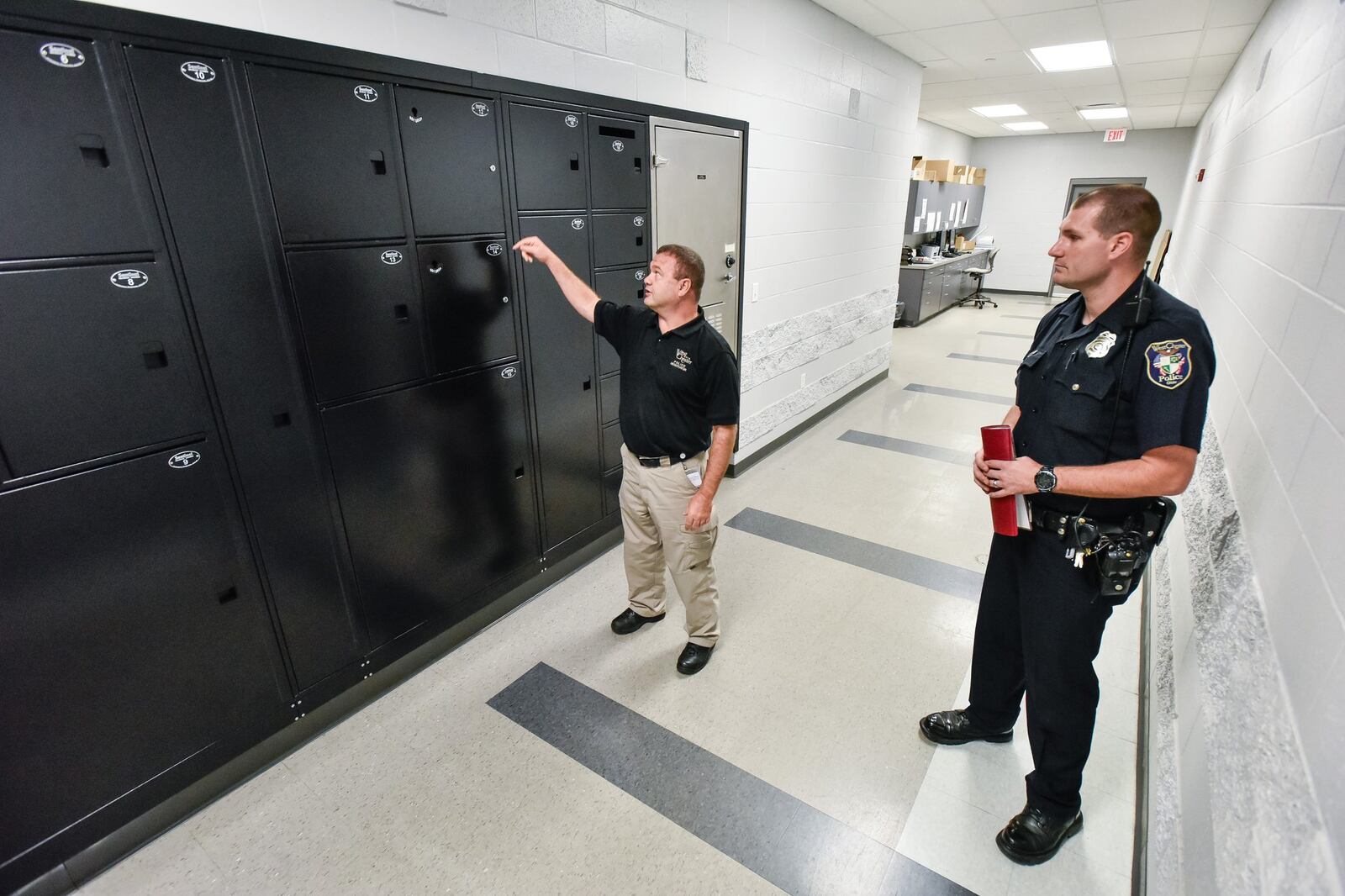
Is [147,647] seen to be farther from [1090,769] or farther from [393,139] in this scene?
[1090,769]

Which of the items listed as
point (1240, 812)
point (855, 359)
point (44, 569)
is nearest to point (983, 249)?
point (855, 359)

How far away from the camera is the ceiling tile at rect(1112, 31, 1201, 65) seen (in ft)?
13.7

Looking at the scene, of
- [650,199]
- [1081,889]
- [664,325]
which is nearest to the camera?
[1081,889]

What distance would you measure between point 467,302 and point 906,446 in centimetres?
334

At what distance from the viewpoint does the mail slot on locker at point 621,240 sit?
101 inches

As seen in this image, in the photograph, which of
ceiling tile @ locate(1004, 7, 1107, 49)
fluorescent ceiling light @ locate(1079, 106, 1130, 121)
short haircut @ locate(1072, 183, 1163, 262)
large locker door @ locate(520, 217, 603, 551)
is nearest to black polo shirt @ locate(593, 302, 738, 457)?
large locker door @ locate(520, 217, 603, 551)

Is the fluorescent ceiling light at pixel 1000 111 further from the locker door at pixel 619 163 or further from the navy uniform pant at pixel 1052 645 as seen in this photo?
the navy uniform pant at pixel 1052 645

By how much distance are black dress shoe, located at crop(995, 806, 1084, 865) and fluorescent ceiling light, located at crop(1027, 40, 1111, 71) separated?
5304 mm

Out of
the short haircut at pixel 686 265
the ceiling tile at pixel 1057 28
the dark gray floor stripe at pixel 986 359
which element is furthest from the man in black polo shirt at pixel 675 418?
the dark gray floor stripe at pixel 986 359

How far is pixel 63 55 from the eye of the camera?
122 centimetres

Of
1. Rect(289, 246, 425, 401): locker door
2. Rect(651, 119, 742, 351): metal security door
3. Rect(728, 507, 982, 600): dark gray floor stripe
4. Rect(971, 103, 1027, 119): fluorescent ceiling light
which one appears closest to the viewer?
Rect(289, 246, 425, 401): locker door

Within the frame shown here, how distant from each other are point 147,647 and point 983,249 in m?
12.3

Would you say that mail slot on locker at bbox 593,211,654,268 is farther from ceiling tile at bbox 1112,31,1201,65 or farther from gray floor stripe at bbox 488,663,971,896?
ceiling tile at bbox 1112,31,1201,65

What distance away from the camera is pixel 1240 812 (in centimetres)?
95
